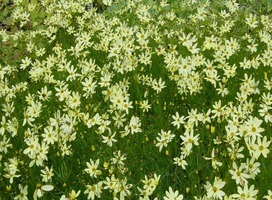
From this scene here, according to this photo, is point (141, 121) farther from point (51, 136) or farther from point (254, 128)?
point (254, 128)

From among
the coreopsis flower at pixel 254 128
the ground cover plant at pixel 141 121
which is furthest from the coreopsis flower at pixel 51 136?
the coreopsis flower at pixel 254 128

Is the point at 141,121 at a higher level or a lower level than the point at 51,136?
lower

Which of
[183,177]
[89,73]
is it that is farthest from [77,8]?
[183,177]

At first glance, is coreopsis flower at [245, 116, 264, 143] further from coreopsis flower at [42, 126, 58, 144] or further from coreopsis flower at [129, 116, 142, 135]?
coreopsis flower at [42, 126, 58, 144]

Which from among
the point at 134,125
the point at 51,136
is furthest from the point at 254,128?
the point at 51,136

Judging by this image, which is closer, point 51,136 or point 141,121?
point 51,136

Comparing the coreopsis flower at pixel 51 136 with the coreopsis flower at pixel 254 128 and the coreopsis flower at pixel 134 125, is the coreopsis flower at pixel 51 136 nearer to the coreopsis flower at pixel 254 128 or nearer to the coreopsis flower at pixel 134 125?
the coreopsis flower at pixel 134 125

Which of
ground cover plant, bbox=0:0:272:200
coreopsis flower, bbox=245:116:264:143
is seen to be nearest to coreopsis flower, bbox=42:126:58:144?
ground cover plant, bbox=0:0:272:200

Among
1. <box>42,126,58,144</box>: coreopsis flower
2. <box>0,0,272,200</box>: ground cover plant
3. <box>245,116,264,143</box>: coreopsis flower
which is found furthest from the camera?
<box>42,126,58,144</box>: coreopsis flower

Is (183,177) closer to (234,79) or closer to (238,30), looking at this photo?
(234,79)
